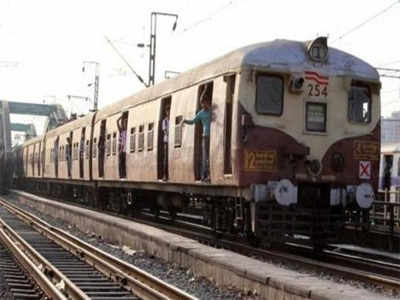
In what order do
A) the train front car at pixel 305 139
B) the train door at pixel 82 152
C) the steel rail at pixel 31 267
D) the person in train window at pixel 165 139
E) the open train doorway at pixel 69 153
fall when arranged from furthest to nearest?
1. the open train doorway at pixel 69 153
2. the train door at pixel 82 152
3. the person in train window at pixel 165 139
4. the train front car at pixel 305 139
5. the steel rail at pixel 31 267

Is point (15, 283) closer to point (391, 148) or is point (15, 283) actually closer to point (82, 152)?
point (82, 152)

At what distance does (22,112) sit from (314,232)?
94.6 m

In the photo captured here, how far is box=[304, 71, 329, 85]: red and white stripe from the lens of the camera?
13.0 meters

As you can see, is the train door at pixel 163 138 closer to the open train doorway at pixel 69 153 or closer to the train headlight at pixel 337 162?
the train headlight at pixel 337 162

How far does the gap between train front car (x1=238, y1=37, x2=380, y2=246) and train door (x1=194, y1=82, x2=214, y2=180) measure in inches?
61.9

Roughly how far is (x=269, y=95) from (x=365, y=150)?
81.5 inches

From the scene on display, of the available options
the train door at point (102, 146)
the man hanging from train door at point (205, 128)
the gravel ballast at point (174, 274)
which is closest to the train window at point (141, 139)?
the gravel ballast at point (174, 274)

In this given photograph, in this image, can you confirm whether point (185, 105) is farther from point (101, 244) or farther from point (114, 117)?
point (114, 117)

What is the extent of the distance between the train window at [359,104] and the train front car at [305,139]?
18mm

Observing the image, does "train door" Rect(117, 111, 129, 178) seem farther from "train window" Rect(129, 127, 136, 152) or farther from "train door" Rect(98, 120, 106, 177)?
"train door" Rect(98, 120, 106, 177)

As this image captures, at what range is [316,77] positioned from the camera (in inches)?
514

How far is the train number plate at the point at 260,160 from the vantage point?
12.5 metres

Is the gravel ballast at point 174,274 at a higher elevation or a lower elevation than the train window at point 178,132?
lower

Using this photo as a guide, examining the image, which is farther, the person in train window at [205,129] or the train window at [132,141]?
the train window at [132,141]
